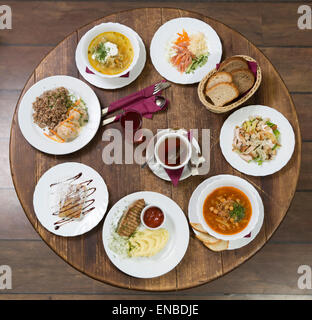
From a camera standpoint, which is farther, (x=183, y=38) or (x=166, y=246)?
(x=183, y=38)

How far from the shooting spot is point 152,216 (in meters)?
2.03

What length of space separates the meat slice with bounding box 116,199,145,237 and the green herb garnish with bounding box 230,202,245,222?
20.7 inches

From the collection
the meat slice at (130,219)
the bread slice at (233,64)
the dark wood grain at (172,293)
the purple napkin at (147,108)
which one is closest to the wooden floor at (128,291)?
the dark wood grain at (172,293)

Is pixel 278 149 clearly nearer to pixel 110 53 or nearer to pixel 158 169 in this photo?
pixel 158 169

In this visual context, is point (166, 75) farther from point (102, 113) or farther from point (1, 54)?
point (1, 54)

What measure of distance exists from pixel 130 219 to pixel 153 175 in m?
0.30

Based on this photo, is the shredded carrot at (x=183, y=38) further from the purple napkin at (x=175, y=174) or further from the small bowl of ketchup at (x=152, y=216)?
the small bowl of ketchup at (x=152, y=216)

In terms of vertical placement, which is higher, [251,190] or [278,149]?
[278,149]

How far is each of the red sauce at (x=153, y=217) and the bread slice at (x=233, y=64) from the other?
0.92 meters

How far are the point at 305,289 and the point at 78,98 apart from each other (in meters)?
2.47

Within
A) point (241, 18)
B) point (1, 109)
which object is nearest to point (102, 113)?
point (1, 109)

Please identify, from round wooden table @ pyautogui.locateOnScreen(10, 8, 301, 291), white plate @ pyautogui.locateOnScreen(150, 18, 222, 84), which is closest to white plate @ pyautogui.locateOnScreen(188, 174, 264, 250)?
round wooden table @ pyautogui.locateOnScreen(10, 8, 301, 291)

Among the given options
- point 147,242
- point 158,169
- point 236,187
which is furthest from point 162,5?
point 147,242

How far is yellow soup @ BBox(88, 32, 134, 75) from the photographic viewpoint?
2156 mm
